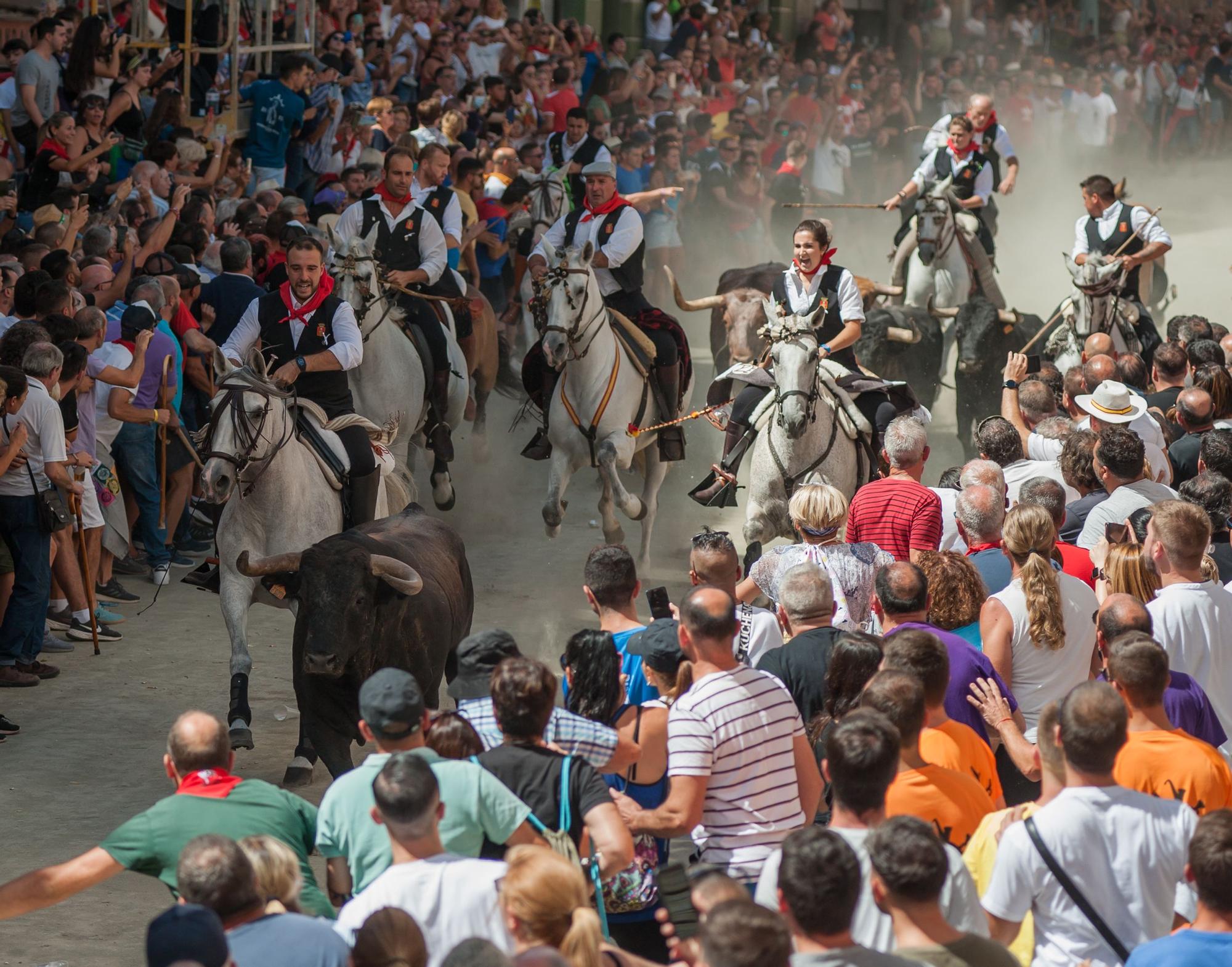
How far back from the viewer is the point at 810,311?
418 inches

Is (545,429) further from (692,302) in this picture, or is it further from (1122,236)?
(1122,236)

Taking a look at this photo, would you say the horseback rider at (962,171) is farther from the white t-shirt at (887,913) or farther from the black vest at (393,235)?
the white t-shirt at (887,913)

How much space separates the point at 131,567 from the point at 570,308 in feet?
12.0

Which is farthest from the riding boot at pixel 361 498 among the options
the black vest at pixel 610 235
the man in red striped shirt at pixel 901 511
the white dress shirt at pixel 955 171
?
the white dress shirt at pixel 955 171

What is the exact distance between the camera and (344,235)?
40.7 ft

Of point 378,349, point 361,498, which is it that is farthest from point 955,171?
point 361,498

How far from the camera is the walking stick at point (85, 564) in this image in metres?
9.94

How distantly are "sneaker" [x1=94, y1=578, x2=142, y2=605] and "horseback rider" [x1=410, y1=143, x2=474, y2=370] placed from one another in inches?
137

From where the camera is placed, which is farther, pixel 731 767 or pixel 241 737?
pixel 241 737

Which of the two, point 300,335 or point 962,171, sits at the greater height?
point 962,171

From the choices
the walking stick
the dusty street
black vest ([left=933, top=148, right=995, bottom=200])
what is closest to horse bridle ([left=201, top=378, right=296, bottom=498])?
the walking stick

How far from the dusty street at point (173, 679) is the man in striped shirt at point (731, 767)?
103 inches

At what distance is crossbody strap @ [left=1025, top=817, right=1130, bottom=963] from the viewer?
4398mm

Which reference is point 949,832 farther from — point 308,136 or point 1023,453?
point 308,136
